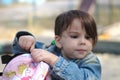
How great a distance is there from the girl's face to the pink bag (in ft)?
0.56

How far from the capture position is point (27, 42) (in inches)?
92.3

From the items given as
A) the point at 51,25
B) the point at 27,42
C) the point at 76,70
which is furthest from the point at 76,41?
the point at 51,25

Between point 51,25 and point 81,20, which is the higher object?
point 81,20

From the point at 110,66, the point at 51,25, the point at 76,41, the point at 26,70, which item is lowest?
the point at 51,25

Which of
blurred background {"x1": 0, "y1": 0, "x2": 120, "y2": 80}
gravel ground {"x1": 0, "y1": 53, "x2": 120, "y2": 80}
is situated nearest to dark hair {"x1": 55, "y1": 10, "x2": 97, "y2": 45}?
gravel ground {"x1": 0, "y1": 53, "x2": 120, "y2": 80}

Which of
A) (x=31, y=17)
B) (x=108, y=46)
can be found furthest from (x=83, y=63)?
(x=31, y=17)

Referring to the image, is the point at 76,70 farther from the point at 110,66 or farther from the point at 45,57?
the point at 110,66

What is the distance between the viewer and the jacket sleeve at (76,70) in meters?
1.94

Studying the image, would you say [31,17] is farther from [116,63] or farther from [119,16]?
[116,63]

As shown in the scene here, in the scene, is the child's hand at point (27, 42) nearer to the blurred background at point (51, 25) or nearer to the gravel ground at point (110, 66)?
the gravel ground at point (110, 66)

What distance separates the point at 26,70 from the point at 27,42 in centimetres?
39

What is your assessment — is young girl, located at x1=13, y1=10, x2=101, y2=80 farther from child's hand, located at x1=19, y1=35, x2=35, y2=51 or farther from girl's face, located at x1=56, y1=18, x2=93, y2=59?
child's hand, located at x1=19, y1=35, x2=35, y2=51

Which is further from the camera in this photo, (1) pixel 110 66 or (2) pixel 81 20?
(1) pixel 110 66

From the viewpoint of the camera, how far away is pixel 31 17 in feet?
53.3
